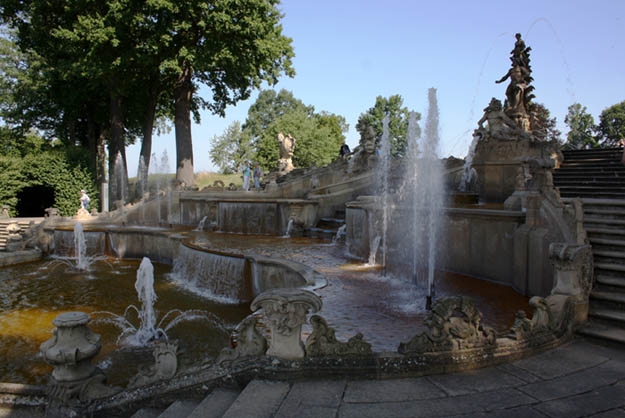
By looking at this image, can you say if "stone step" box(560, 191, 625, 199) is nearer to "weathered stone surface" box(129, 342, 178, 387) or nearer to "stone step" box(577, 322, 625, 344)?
"stone step" box(577, 322, 625, 344)

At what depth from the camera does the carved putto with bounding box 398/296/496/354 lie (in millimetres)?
4215

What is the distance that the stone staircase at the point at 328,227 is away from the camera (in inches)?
606

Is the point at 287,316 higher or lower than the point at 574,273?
lower

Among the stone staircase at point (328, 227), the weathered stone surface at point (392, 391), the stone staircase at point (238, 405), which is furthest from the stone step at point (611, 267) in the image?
the stone staircase at point (328, 227)

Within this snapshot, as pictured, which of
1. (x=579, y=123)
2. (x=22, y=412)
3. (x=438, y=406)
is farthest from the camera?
(x=579, y=123)

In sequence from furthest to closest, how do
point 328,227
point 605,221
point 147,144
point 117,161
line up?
point 147,144
point 117,161
point 328,227
point 605,221

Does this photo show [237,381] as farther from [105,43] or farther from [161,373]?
[105,43]

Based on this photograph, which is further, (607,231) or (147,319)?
(147,319)

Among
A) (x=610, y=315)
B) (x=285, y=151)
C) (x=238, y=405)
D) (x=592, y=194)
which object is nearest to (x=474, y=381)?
(x=238, y=405)

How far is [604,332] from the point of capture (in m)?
5.07

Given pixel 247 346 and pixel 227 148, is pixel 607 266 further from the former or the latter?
pixel 227 148

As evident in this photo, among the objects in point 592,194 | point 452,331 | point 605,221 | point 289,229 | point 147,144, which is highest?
point 147,144

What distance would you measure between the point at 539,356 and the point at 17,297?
38.6 ft

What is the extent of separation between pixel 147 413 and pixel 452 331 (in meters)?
3.08
